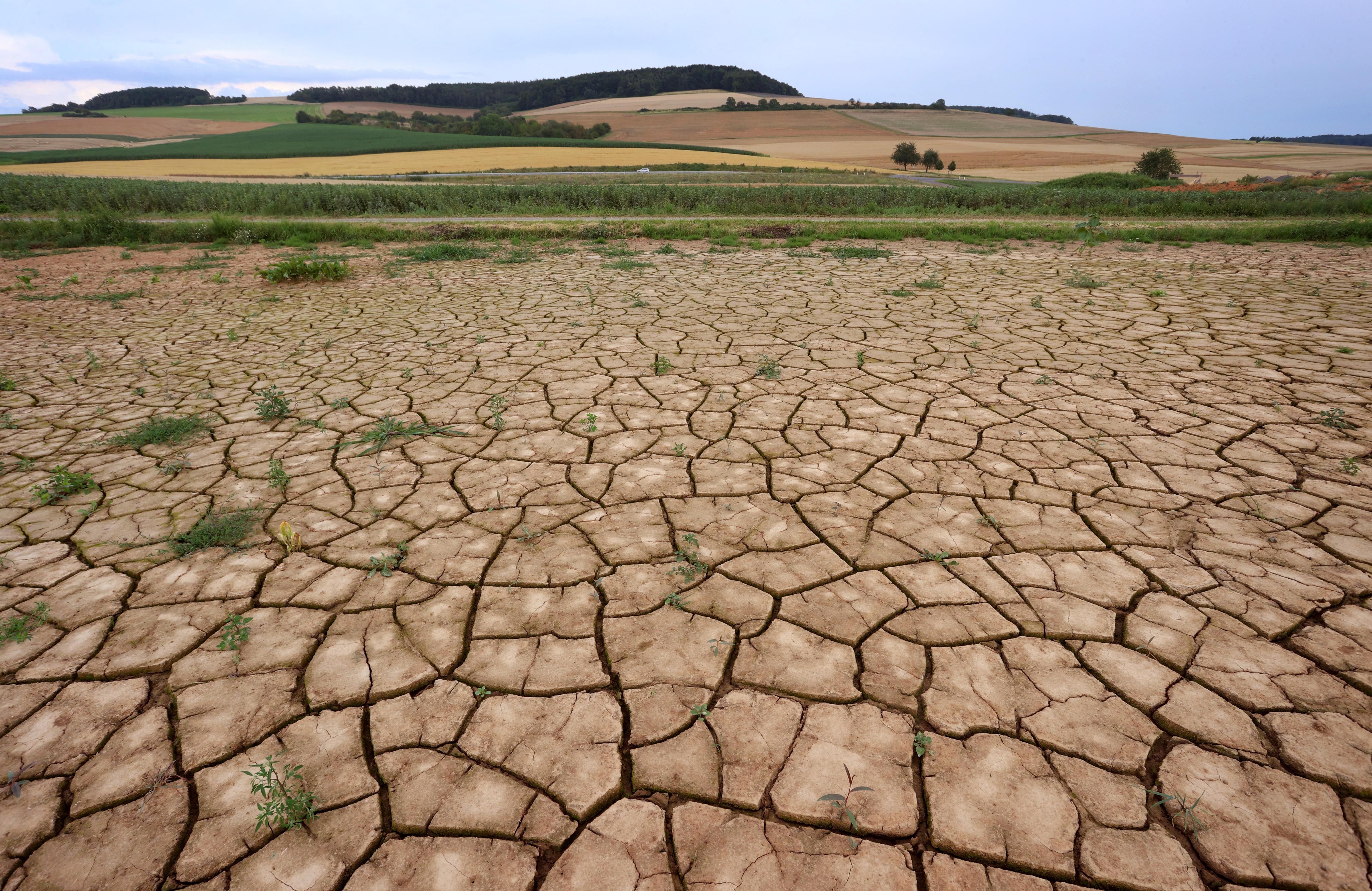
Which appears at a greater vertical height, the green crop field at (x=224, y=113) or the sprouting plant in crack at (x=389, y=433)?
the green crop field at (x=224, y=113)

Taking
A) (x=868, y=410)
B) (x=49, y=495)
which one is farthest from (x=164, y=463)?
(x=868, y=410)

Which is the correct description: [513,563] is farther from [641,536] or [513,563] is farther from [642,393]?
[642,393]

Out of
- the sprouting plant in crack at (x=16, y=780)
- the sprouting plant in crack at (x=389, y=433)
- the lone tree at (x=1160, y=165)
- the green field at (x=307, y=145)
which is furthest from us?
the green field at (x=307, y=145)

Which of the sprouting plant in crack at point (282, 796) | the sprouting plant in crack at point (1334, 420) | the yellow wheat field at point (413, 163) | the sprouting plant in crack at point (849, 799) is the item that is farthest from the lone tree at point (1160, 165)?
the sprouting plant in crack at point (282, 796)

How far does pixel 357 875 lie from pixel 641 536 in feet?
4.41

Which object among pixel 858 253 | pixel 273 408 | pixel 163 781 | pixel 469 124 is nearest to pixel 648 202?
pixel 858 253

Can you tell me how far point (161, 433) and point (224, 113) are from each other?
2727 inches

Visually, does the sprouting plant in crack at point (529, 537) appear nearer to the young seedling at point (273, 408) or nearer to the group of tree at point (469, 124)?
the young seedling at point (273, 408)

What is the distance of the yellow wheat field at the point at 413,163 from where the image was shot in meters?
25.2

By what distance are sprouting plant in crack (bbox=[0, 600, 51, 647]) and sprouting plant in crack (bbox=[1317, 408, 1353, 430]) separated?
5.69m

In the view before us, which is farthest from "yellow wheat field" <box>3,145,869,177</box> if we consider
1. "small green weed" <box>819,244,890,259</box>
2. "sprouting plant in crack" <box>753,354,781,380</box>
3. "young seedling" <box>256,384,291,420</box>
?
"sprouting plant in crack" <box>753,354,781,380</box>

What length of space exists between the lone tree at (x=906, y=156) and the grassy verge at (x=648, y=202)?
1981cm

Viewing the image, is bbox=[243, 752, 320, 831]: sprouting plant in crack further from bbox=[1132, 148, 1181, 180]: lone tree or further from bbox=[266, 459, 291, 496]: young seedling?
bbox=[1132, 148, 1181, 180]: lone tree

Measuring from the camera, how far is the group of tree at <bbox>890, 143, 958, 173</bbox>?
109ft
